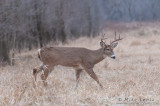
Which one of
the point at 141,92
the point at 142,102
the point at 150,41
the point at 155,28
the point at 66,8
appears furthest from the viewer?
the point at 155,28

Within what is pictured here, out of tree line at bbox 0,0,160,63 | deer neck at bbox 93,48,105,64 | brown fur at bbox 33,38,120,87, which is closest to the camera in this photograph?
brown fur at bbox 33,38,120,87

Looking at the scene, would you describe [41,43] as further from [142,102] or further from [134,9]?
[134,9]

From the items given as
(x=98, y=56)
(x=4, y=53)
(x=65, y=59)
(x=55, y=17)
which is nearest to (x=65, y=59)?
(x=65, y=59)

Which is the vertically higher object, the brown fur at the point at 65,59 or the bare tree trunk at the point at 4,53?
the brown fur at the point at 65,59

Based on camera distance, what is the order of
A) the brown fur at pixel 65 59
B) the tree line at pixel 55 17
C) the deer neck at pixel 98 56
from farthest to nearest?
the tree line at pixel 55 17 < the deer neck at pixel 98 56 < the brown fur at pixel 65 59

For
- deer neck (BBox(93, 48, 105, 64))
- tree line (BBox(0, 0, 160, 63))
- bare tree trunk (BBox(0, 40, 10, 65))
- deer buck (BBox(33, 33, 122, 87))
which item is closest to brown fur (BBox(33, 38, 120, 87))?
deer buck (BBox(33, 33, 122, 87))

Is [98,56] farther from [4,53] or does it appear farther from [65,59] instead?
[4,53]

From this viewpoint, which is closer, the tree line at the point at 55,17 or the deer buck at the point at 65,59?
the deer buck at the point at 65,59

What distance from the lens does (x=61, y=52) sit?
8.55 metres

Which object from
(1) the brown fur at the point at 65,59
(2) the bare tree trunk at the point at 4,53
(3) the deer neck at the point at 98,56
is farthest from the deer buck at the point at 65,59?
(2) the bare tree trunk at the point at 4,53

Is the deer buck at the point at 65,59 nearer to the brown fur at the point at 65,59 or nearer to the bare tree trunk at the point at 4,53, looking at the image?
the brown fur at the point at 65,59

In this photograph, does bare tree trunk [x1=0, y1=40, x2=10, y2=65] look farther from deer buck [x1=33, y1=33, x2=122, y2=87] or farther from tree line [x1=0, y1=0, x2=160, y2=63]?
deer buck [x1=33, y1=33, x2=122, y2=87]

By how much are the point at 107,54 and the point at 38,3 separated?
751 centimetres

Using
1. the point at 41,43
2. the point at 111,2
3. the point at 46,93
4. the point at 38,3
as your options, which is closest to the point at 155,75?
the point at 46,93
